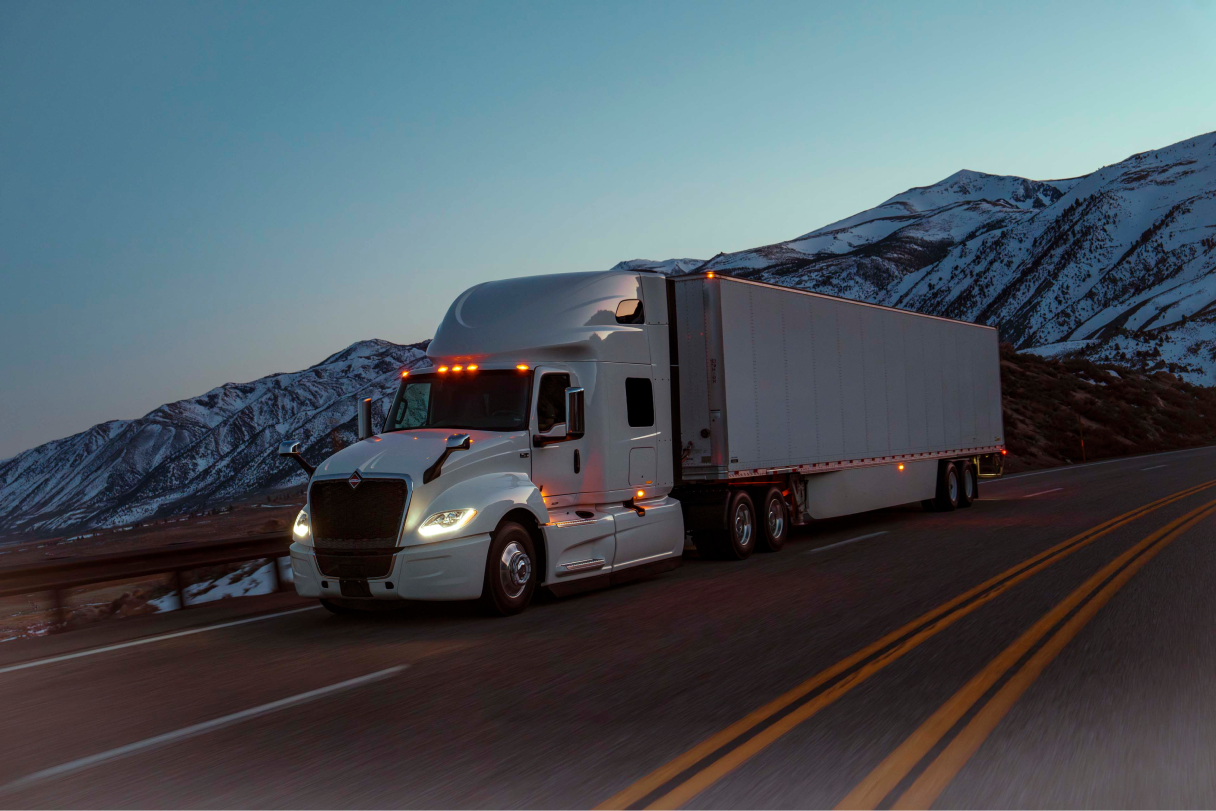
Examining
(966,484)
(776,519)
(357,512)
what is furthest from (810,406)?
(357,512)

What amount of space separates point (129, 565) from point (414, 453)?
5.04m

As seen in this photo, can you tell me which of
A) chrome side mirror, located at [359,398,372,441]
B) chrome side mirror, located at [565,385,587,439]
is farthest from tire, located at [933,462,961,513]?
chrome side mirror, located at [359,398,372,441]

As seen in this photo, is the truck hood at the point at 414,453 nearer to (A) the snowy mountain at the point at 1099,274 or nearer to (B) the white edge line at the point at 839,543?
(B) the white edge line at the point at 839,543

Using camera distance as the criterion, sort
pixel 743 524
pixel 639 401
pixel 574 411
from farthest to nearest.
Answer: pixel 743 524
pixel 639 401
pixel 574 411

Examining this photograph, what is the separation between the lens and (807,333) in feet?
53.4

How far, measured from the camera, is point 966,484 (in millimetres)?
22109

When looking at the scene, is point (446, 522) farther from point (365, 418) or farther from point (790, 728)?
point (790, 728)

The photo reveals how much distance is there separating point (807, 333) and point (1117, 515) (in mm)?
6374

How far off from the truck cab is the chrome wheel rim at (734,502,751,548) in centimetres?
148

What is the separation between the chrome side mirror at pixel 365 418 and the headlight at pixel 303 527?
4.94 ft

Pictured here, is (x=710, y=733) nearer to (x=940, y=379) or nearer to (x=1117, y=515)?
(x=1117, y=515)

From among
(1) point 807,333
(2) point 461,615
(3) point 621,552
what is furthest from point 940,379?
(2) point 461,615

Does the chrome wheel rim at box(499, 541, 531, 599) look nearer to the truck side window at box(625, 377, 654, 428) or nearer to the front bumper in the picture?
the front bumper

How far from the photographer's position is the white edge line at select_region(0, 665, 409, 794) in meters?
5.49
